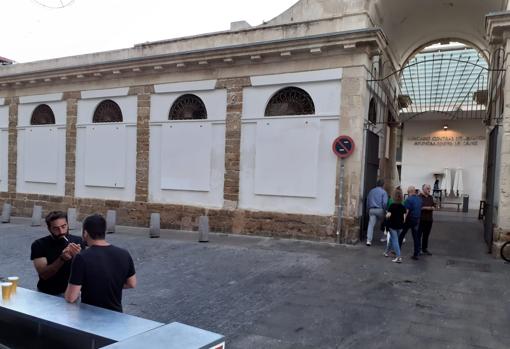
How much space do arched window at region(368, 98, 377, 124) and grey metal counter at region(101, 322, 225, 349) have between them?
34.6 ft

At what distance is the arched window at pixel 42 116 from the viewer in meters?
16.3

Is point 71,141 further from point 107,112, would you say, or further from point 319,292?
point 319,292

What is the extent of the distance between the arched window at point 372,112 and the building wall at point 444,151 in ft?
35.1

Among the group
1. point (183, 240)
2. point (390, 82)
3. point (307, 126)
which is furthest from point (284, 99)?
point (390, 82)

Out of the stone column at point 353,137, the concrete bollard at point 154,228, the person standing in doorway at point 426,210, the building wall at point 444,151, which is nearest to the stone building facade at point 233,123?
the stone column at point 353,137

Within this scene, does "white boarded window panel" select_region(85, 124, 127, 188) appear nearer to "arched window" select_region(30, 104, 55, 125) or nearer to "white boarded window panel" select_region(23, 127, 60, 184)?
"white boarded window panel" select_region(23, 127, 60, 184)

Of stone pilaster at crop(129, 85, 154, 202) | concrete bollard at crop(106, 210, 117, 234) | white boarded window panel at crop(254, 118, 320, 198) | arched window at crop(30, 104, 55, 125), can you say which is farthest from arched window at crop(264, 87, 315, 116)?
arched window at crop(30, 104, 55, 125)

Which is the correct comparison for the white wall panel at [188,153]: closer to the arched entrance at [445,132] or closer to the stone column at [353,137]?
the stone column at [353,137]

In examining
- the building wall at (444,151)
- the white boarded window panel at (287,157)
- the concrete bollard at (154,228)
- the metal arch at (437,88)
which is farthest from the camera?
the building wall at (444,151)

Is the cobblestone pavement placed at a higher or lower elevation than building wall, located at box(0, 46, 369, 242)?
lower

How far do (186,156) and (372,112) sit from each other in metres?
5.78

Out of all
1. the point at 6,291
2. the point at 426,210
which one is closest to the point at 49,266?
the point at 6,291

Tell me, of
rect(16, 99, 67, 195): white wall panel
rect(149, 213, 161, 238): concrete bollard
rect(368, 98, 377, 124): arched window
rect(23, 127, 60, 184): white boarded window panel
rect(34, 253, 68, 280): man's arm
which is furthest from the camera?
rect(23, 127, 60, 184): white boarded window panel

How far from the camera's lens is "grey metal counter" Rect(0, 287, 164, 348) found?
8.30 ft
